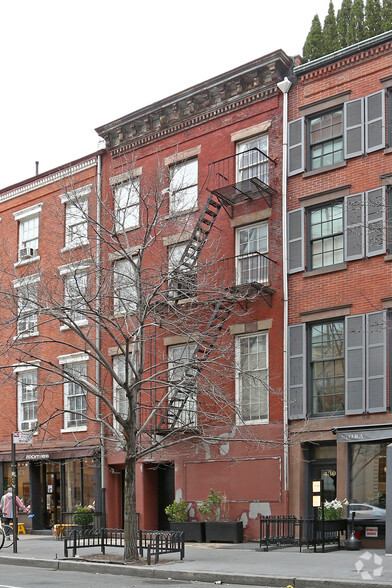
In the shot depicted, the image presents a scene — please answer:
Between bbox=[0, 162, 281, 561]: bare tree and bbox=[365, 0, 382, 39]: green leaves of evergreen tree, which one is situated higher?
bbox=[365, 0, 382, 39]: green leaves of evergreen tree

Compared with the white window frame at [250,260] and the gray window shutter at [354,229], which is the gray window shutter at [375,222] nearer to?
the gray window shutter at [354,229]

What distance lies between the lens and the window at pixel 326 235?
68.6 ft

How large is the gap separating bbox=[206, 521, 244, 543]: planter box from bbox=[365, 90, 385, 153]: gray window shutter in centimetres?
1041

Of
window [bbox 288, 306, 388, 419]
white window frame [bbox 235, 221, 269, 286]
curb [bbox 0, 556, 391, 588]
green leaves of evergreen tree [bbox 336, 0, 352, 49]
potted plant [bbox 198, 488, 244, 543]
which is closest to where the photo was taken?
curb [bbox 0, 556, 391, 588]

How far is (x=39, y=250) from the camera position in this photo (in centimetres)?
2936

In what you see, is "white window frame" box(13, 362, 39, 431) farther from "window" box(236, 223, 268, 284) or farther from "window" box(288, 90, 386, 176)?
"window" box(288, 90, 386, 176)

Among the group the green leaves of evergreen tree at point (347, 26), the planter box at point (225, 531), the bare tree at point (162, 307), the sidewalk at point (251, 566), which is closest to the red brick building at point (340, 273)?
the bare tree at point (162, 307)

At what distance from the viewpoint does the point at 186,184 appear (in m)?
24.9

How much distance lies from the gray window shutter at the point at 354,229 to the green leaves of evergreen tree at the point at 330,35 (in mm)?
9477

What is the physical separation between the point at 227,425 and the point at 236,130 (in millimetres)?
8745

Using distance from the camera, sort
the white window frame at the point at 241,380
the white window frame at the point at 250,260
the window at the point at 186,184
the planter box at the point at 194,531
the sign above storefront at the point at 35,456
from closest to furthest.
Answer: the planter box at the point at 194,531 → the white window frame at the point at 241,380 → the white window frame at the point at 250,260 → the window at the point at 186,184 → the sign above storefront at the point at 35,456

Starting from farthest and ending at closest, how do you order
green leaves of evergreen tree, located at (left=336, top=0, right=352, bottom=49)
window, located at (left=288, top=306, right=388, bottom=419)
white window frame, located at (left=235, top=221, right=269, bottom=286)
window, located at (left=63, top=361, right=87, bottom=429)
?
green leaves of evergreen tree, located at (left=336, top=0, right=352, bottom=49), window, located at (left=63, top=361, right=87, bottom=429), white window frame, located at (left=235, top=221, right=269, bottom=286), window, located at (left=288, top=306, right=388, bottom=419)

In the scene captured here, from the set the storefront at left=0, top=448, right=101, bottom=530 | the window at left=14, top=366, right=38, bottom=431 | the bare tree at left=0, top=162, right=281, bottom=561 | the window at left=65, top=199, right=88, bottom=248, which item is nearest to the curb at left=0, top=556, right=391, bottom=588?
the bare tree at left=0, top=162, right=281, bottom=561

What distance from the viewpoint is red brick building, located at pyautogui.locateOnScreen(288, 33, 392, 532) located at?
63.7 ft
